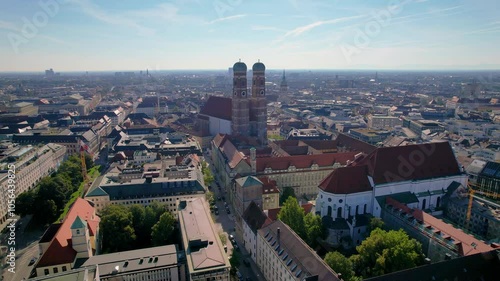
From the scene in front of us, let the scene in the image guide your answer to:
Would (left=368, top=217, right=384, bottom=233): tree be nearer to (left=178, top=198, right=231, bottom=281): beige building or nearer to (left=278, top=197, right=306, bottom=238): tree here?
(left=278, top=197, right=306, bottom=238): tree

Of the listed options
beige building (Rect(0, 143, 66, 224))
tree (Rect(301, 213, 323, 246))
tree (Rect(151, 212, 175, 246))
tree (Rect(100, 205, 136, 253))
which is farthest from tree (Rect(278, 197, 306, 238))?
beige building (Rect(0, 143, 66, 224))

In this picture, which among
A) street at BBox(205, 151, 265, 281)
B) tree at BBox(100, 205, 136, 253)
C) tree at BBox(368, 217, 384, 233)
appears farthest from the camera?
tree at BBox(100, 205, 136, 253)

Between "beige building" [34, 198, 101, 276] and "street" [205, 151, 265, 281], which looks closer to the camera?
"beige building" [34, 198, 101, 276]

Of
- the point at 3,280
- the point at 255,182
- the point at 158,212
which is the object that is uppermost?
the point at 255,182

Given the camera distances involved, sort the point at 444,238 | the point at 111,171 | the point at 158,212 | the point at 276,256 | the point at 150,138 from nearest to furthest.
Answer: the point at 276,256
the point at 444,238
the point at 158,212
the point at 111,171
the point at 150,138

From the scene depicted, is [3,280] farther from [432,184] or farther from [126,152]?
[432,184]

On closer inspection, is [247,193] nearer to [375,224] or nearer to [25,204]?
[375,224]

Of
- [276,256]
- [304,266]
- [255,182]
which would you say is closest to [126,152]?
[255,182]
